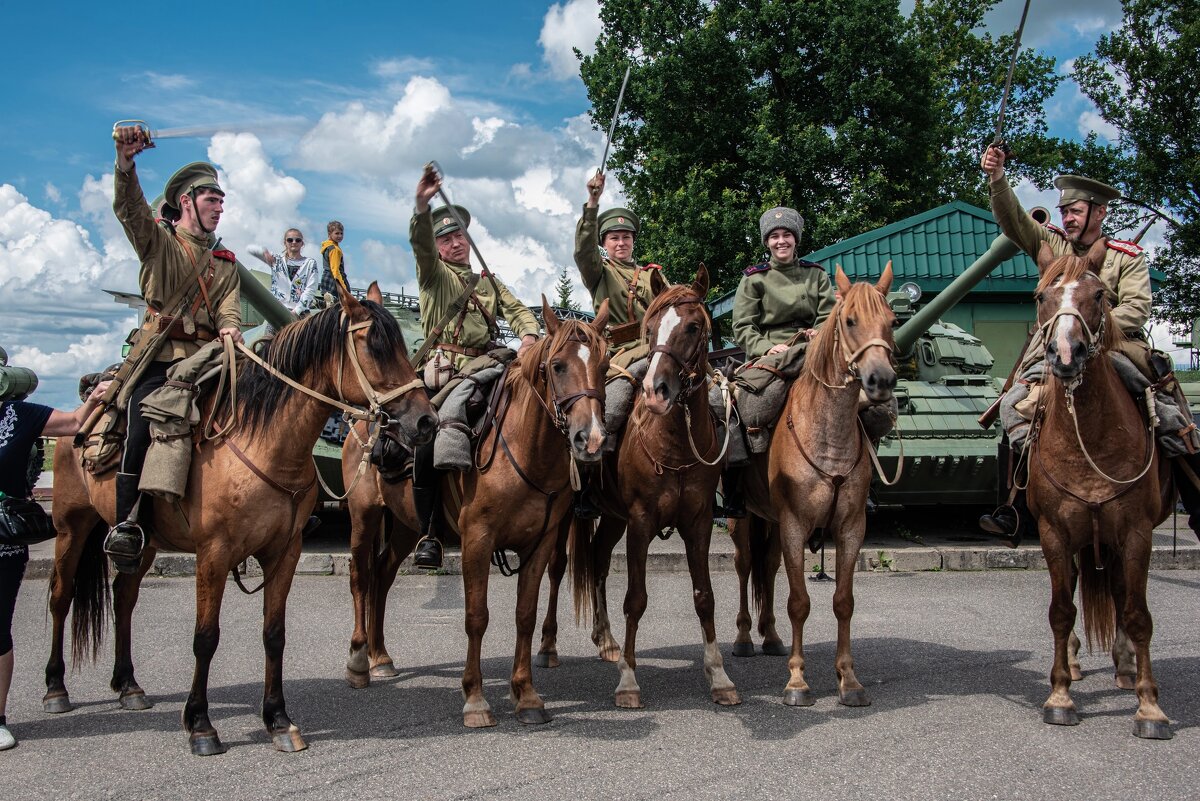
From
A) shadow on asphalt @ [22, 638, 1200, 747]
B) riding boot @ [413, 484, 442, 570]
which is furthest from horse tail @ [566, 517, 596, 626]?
riding boot @ [413, 484, 442, 570]

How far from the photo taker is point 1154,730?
17.4ft

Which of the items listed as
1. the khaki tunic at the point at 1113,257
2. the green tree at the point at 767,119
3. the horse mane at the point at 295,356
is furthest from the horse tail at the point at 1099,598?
the green tree at the point at 767,119

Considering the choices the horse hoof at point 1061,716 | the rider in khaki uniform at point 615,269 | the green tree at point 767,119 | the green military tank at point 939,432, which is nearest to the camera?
the horse hoof at point 1061,716

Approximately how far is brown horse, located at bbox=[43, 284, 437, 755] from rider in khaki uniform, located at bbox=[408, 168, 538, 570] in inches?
30.7

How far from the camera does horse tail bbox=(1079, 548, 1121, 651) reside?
643 cm

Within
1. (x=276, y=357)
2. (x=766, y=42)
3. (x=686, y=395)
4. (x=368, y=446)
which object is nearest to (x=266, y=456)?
(x=276, y=357)

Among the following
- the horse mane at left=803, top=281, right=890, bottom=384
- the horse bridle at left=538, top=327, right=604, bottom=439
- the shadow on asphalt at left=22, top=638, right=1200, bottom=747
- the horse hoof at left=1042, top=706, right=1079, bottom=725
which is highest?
the horse mane at left=803, top=281, right=890, bottom=384

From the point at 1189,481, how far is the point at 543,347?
12.8ft

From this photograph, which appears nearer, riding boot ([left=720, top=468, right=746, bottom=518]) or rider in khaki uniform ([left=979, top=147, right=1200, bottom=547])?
rider in khaki uniform ([left=979, top=147, right=1200, bottom=547])

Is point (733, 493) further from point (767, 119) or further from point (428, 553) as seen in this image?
point (767, 119)

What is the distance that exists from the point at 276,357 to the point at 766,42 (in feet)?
64.6

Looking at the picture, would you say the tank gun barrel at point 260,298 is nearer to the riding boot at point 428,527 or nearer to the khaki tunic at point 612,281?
the riding boot at point 428,527

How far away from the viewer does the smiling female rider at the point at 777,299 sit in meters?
7.41

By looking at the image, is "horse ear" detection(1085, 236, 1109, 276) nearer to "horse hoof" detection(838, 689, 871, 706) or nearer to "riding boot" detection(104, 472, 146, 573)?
"horse hoof" detection(838, 689, 871, 706)
